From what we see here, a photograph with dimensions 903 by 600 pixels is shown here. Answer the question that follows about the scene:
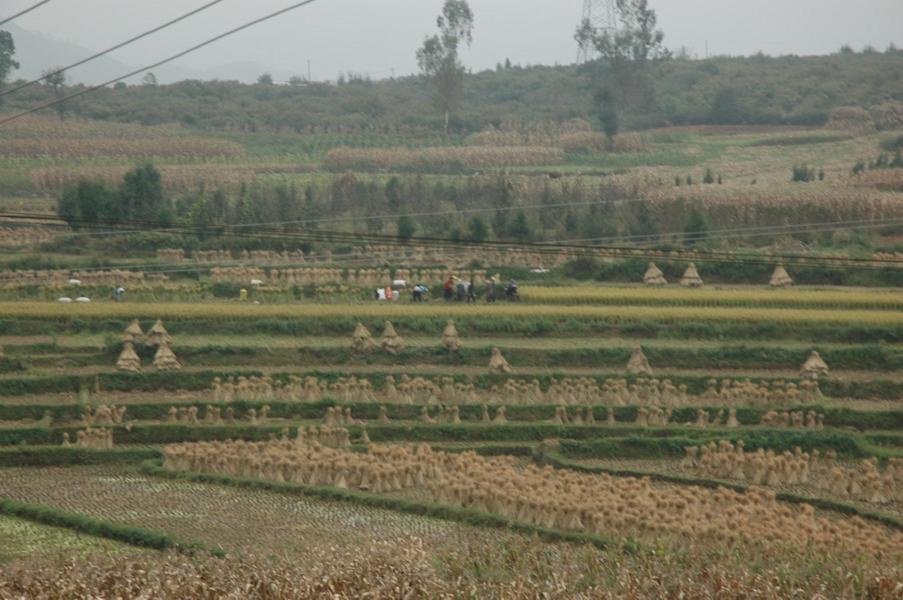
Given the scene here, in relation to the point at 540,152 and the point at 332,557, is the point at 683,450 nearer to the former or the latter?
the point at 332,557

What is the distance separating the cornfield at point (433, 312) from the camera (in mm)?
35219

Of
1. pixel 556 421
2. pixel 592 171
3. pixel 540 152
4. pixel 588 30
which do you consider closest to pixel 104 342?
pixel 556 421

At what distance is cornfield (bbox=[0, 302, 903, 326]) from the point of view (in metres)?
35.2

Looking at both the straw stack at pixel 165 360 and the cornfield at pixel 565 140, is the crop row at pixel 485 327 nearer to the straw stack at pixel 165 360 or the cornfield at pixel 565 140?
the straw stack at pixel 165 360

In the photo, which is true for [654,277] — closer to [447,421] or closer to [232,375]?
[447,421]

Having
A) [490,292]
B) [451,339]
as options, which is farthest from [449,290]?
[451,339]

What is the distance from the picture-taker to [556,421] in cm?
2930

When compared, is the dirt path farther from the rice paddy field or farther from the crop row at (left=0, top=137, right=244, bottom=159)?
the crop row at (left=0, top=137, right=244, bottom=159)

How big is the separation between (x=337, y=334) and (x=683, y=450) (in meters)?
9.79

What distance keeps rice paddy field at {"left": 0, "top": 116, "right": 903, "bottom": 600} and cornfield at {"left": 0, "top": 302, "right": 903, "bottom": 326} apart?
105mm

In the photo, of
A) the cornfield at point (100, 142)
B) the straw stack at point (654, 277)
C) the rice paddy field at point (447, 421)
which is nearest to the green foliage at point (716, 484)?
the rice paddy field at point (447, 421)

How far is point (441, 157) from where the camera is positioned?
217ft

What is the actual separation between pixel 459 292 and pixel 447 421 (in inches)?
336

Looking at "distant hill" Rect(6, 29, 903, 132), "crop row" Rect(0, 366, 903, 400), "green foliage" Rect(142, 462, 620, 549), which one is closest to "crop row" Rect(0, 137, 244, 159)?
"distant hill" Rect(6, 29, 903, 132)
